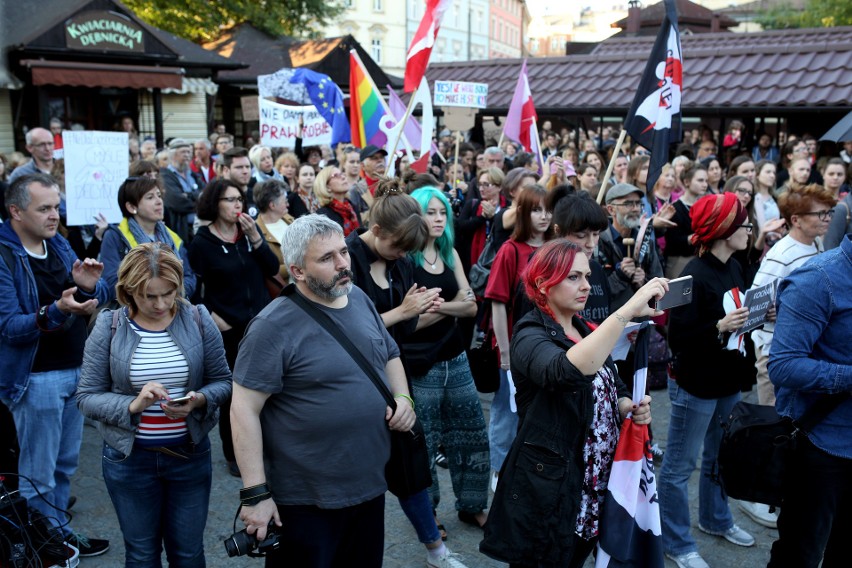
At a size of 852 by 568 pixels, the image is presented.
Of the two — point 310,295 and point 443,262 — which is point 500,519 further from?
point 443,262

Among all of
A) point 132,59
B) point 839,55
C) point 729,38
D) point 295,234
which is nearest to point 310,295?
point 295,234

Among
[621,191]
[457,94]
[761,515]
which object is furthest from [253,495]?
[457,94]

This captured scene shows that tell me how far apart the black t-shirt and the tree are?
937 inches

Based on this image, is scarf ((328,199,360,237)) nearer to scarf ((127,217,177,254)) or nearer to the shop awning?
scarf ((127,217,177,254))

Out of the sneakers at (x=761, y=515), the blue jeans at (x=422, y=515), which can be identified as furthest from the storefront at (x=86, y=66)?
the sneakers at (x=761, y=515)

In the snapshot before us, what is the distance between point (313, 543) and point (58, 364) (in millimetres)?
1989

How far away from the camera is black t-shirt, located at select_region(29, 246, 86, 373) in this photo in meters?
4.17

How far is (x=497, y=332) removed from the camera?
469 cm

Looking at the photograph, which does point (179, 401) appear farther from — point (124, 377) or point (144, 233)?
A: point (144, 233)

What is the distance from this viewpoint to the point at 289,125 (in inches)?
426

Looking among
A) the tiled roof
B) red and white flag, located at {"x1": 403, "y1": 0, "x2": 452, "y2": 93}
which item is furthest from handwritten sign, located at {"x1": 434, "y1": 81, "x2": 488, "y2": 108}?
the tiled roof

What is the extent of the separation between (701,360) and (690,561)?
1.07 metres

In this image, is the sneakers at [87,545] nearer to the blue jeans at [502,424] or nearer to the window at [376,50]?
the blue jeans at [502,424]

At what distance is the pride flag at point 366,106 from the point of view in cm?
964
